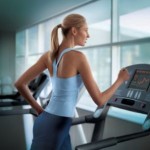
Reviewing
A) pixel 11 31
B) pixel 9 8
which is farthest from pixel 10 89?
pixel 9 8

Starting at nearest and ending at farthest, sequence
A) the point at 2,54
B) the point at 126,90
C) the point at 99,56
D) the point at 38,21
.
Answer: the point at 126,90
the point at 99,56
the point at 38,21
the point at 2,54

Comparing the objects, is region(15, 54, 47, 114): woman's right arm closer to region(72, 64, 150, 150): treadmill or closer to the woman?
the woman

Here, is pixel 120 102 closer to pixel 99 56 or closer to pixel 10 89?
pixel 99 56

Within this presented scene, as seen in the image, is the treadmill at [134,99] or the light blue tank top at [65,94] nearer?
the light blue tank top at [65,94]

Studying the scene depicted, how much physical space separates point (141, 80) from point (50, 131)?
0.71 metres

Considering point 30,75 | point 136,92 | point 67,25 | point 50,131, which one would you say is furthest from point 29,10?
point 50,131

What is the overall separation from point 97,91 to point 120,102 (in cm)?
44

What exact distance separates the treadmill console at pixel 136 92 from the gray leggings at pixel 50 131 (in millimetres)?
480

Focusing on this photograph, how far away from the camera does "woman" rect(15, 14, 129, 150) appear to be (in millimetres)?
1385

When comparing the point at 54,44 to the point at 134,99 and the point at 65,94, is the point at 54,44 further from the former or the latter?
the point at 134,99

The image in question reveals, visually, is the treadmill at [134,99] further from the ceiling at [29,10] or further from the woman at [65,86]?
the ceiling at [29,10]

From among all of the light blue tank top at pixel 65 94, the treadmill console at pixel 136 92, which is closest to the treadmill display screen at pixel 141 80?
the treadmill console at pixel 136 92

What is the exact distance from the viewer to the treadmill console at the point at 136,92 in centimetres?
161

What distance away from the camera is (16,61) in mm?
6492
